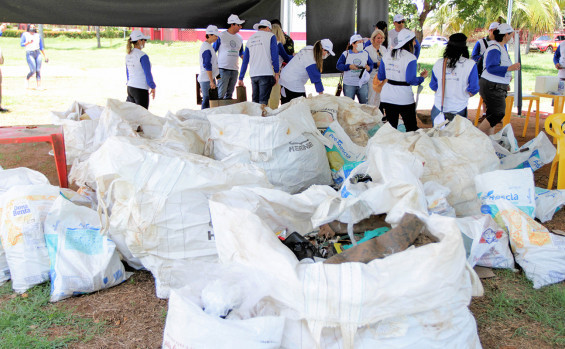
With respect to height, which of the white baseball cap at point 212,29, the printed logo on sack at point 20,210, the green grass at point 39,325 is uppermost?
the white baseball cap at point 212,29

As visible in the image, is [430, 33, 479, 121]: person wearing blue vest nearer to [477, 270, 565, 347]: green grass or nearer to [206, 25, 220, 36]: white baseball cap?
[477, 270, 565, 347]: green grass

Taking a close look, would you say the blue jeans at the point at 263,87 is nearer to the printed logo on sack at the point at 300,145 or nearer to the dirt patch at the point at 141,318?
the printed logo on sack at the point at 300,145

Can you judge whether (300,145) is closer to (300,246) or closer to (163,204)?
(163,204)

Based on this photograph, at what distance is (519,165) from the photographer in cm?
388

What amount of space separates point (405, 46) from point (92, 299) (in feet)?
12.6

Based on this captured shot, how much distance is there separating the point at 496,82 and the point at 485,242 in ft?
12.0

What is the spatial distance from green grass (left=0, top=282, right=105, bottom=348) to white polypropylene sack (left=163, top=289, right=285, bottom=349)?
78 centimetres

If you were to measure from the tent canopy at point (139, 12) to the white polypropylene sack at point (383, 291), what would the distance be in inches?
203

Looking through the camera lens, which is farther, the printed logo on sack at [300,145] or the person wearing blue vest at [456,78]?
the person wearing blue vest at [456,78]

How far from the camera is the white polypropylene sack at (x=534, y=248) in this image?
2623mm

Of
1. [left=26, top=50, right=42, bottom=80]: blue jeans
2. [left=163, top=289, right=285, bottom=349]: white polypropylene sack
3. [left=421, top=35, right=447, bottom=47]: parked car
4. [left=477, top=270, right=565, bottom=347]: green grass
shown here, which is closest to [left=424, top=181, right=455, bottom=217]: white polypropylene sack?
[left=477, top=270, right=565, bottom=347]: green grass

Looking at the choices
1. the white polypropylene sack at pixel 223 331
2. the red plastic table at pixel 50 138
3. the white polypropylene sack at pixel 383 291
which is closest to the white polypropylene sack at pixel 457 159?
the white polypropylene sack at pixel 383 291

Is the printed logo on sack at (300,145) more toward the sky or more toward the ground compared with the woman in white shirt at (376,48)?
more toward the ground

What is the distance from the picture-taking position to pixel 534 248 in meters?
2.69
